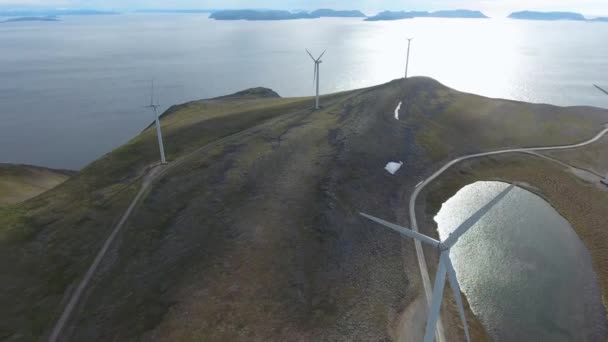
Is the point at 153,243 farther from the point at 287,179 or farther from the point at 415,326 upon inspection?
the point at 415,326

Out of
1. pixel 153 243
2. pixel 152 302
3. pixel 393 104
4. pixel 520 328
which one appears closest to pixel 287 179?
pixel 153 243

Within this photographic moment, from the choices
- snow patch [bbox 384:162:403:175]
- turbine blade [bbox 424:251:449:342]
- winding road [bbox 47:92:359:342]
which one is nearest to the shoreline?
snow patch [bbox 384:162:403:175]

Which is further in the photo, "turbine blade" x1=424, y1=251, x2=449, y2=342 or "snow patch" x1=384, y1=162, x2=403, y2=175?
"snow patch" x1=384, y1=162, x2=403, y2=175

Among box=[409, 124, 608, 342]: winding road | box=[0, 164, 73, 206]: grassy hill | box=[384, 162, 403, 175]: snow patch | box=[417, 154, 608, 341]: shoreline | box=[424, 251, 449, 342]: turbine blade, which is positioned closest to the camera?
box=[424, 251, 449, 342]: turbine blade

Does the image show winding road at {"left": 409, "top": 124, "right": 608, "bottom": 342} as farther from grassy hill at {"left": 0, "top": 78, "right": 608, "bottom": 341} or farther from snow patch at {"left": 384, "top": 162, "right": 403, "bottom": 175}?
snow patch at {"left": 384, "top": 162, "right": 403, "bottom": 175}

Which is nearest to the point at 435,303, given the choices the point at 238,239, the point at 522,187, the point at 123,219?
the point at 238,239

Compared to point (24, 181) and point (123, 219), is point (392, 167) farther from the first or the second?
point (24, 181)
